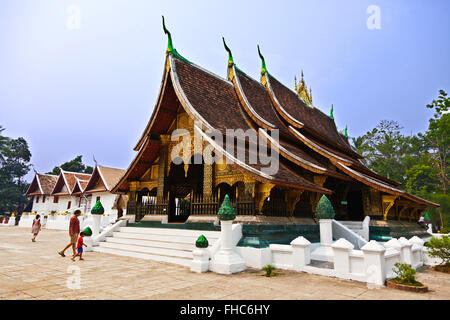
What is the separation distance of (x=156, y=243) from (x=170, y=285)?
12.7ft

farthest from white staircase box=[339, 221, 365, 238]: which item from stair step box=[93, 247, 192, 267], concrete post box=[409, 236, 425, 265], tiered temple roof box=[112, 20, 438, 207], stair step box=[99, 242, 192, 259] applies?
stair step box=[93, 247, 192, 267]

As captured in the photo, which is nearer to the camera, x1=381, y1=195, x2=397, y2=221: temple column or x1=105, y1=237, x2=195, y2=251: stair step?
x1=105, y1=237, x2=195, y2=251: stair step

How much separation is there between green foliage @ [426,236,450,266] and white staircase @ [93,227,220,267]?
5.74 m

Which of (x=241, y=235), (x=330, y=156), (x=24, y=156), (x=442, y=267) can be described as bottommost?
(x=442, y=267)

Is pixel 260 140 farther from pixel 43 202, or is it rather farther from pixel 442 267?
pixel 43 202

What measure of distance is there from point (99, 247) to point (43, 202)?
29555 millimetres

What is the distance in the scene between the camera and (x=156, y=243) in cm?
846

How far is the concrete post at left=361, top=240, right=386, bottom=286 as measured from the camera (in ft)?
16.6

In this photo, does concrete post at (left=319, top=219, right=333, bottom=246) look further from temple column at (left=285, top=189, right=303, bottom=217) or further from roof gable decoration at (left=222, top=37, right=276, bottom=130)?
roof gable decoration at (left=222, top=37, right=276, bottom=130)

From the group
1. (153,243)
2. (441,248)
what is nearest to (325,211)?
(441,248)

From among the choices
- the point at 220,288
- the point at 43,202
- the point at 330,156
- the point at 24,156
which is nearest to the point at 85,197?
the point at 43,202

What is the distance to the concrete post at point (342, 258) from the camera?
5.53 meters

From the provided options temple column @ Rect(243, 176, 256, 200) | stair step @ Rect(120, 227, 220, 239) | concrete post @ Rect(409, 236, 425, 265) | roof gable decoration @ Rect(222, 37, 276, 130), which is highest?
roof gable decoration @ Rect(222, 37, 276, 130)
